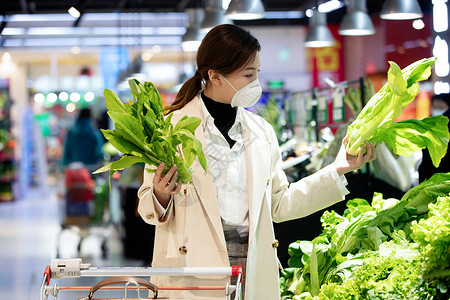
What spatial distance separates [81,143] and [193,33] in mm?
2918

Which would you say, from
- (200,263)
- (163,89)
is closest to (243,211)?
(200,263)

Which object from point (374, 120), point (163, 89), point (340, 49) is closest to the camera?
point (374, 120)

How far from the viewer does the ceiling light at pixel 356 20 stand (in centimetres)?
744

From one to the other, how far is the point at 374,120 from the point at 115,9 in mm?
12259

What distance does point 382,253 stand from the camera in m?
2.41

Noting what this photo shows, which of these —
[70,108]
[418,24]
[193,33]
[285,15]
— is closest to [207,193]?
[193,33]

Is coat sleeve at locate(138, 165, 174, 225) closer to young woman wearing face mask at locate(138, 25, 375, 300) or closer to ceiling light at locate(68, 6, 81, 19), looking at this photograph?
young woman wearing face mask at locate(138, 25, 375, 300)

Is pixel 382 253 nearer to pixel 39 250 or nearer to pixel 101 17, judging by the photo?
pixel 39 250

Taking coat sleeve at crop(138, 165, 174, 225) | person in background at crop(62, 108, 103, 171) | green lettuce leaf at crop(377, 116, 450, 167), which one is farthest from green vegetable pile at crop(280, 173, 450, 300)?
person in background at crop(62, 108, 103, 171)

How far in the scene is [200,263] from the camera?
103 inches

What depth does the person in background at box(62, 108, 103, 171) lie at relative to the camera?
32.8ft

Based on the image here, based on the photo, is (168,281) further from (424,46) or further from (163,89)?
(163,89)

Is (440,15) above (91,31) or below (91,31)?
below

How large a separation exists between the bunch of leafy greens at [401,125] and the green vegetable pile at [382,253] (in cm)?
21
